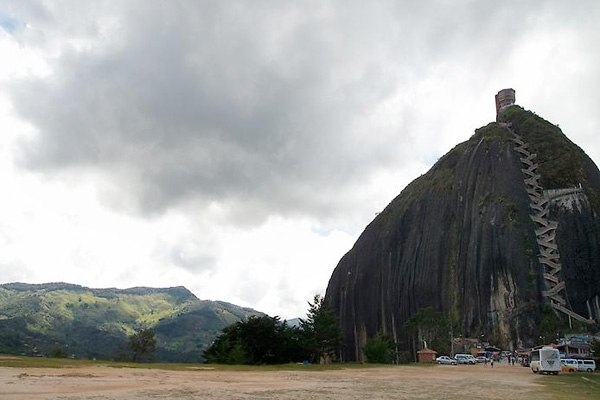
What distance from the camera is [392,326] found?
123m

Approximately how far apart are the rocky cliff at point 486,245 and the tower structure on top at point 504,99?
11.6 meters

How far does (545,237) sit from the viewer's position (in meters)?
103

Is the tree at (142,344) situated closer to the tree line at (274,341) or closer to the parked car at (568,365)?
the tree line at (274,341)

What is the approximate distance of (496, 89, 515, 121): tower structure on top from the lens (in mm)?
145875

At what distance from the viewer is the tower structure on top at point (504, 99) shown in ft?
479

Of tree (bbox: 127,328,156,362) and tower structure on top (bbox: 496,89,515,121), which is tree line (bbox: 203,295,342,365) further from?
tower structure on top (bbox: 496,89,515,121)

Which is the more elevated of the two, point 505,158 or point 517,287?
point 505,158

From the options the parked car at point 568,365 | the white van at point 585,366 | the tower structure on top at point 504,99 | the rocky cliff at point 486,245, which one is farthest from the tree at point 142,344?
the tower structure on top at point 504,99

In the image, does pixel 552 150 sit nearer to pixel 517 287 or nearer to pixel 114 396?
pixel 517 287

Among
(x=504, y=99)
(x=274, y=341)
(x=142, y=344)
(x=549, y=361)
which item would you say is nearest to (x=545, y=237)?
(x=549, y=361)

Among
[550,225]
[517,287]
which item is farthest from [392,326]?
[550,225]

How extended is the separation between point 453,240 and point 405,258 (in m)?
14.0

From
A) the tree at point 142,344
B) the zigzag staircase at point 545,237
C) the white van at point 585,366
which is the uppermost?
the zigzag staircase at point 545,237

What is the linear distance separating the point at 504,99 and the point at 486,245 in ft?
192
